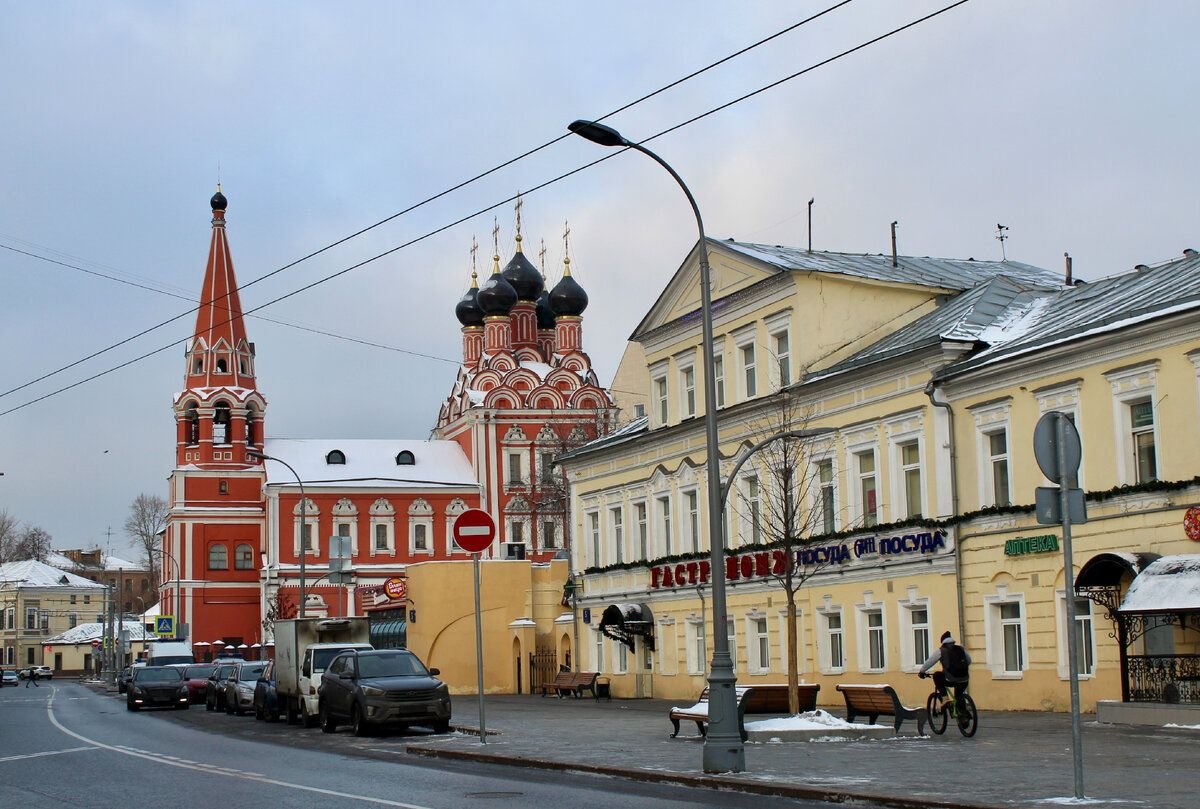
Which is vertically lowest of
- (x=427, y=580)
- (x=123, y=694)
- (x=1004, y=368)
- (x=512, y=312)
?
(x=123, y=694)

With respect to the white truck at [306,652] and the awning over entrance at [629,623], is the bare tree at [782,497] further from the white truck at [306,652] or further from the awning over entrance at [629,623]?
the white truck at [306,652]

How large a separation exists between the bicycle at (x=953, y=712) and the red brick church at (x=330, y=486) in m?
72.0

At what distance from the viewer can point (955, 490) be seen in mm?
34062

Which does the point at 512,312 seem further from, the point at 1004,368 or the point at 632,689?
the point at 1004,368

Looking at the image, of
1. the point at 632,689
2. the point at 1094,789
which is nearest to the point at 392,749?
the point at 1094,789

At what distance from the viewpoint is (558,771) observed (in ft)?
67.9

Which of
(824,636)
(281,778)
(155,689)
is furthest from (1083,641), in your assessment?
(155,689)

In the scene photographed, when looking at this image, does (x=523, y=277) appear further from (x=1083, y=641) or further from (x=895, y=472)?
(x=1083, y=641)

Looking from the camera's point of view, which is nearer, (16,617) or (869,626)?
(869,626)

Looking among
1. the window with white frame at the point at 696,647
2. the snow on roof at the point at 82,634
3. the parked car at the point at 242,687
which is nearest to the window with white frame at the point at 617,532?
the window with white frame at the point at 696,647

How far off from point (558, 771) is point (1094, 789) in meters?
7.43

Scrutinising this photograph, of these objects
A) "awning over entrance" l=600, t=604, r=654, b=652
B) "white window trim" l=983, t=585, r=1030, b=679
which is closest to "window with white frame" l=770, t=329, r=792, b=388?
"white window trim" l=983, t=585, r=1030, b=679

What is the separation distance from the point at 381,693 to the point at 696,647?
56.3 ft

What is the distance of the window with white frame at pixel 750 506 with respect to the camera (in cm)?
4153
